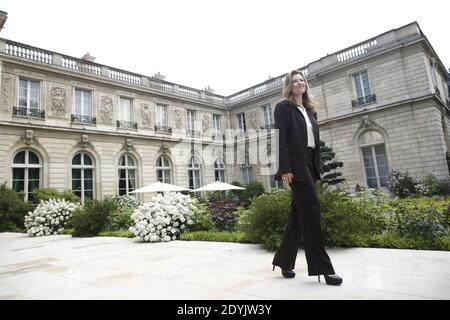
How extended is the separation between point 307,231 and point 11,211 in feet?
37.8

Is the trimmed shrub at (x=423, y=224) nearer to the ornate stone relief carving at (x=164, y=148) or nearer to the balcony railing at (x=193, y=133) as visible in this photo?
the ornate stone relief carving at (x=164, y=148)

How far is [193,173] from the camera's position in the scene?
18766mm

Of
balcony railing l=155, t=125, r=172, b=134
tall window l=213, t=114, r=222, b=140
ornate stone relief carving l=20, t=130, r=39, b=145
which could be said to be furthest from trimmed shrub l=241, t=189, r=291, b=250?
tall window l=213, t=114, r=222, b=140

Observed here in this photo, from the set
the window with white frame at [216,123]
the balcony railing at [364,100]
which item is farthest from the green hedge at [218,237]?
A: the window with white frame at [216,123]

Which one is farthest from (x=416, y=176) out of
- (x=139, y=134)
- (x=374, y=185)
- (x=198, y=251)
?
(x=139, y=134)

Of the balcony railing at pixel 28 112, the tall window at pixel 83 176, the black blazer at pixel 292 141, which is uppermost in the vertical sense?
the balcony railing at pixel 28 112

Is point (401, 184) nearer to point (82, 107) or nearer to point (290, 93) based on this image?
point (290, 93)

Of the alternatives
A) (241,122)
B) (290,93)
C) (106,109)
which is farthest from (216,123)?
(290,93)

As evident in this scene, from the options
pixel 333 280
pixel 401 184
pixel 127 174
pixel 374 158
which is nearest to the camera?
pixel 333 280

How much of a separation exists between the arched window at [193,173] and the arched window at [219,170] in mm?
1430

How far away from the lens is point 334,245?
13.0 feet

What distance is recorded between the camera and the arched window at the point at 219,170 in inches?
793

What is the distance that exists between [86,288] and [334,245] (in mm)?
2979
